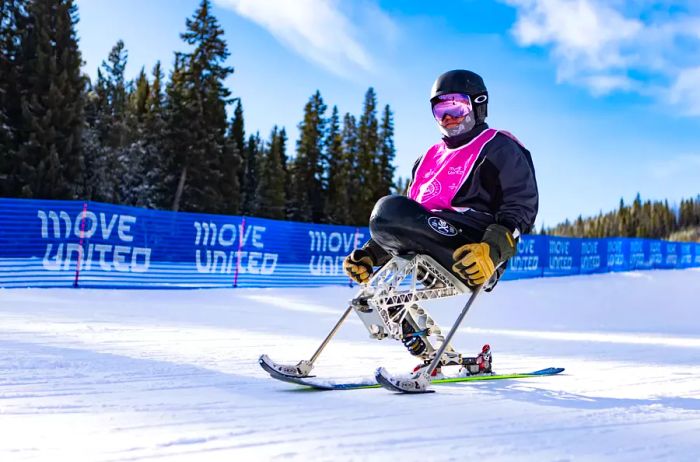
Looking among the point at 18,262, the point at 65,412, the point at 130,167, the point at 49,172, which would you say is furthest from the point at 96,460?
the point at 130,167

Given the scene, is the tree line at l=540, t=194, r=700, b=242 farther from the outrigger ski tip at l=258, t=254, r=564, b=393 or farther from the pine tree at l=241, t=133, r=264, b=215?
the outrigger ski tip at l=258, t=254, r=564, b=393

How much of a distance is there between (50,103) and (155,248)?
26.3 metres

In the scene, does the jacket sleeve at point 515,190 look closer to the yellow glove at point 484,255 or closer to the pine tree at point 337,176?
the yellow glove at point 484,255

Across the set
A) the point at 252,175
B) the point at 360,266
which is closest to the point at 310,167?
the point at 252,175

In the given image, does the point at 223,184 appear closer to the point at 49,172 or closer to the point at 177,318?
the point at 49,172

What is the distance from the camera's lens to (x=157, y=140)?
44.3 meters

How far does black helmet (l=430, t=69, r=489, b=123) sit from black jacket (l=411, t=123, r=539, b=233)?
21 cm

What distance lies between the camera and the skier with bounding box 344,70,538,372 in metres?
2.99

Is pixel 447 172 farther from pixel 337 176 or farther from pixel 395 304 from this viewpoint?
pixel 337 176

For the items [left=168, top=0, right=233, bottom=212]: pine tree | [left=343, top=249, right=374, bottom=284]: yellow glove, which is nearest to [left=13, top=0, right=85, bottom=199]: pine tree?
[left=168, top=0, right=233, bottom=212]: pine tree

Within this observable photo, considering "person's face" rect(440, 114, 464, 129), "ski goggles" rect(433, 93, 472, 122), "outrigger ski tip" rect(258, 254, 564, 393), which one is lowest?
"outrigger ski tip" rect(258, 254, 564, 393)

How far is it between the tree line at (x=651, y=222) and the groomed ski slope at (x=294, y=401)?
155995mm

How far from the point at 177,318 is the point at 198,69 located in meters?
37.1

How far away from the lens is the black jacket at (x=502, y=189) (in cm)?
312
